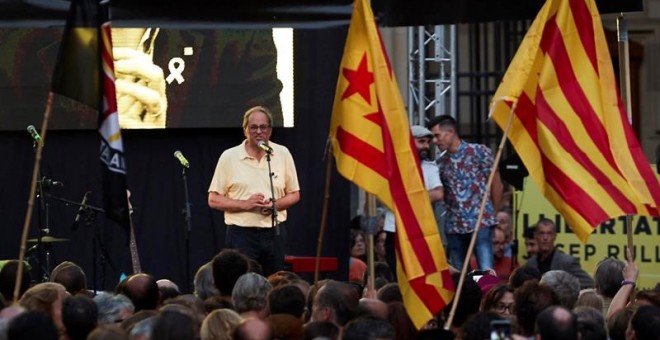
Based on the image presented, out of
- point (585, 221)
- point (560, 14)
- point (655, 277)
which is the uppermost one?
point (560, 14)

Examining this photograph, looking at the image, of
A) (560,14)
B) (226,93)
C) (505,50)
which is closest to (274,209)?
(226,93)

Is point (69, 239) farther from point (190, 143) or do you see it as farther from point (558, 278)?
point (558, 278)

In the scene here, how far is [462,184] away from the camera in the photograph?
14.5 m

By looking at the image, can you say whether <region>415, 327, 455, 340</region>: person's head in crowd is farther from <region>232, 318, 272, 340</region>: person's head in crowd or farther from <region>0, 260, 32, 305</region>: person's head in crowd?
<region>0, 260, 32, 305</region>: person's head in crowd

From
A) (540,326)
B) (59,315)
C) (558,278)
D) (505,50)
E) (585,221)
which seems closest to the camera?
(540,326)

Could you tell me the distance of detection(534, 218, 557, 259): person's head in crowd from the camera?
15852 millimetres

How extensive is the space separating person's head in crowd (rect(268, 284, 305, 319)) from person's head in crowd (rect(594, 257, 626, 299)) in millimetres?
2717

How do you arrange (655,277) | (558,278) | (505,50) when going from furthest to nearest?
(505,50), (655,277), (558,278)

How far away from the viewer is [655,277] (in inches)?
642

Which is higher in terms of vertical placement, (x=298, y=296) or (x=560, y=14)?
(x=560, y=14)

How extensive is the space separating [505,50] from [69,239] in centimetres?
558

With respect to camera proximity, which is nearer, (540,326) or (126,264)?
(540,326)

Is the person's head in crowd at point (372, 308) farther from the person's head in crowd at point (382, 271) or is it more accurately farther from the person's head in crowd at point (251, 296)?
the person's head in crowd at point (382, 271)

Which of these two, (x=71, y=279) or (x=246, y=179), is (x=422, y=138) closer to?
(x=246, y=179)
